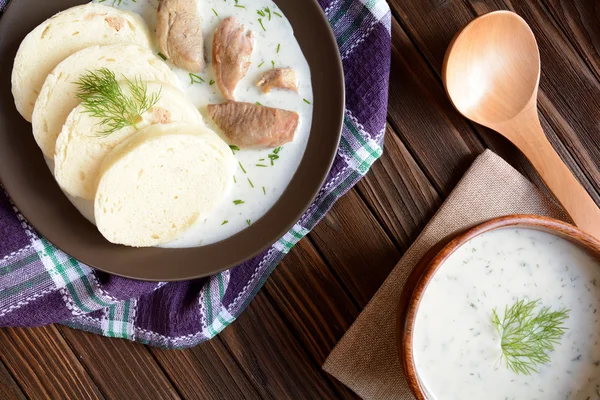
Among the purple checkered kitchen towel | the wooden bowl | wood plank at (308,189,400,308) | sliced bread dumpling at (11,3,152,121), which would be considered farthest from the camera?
wood plank at (308,189,400,308)

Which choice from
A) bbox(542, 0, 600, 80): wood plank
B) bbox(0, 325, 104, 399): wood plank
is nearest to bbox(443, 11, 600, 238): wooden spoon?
bbox(542, 0, 600, 80): wood plank

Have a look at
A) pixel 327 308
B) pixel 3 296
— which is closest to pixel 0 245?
pixel 3 296

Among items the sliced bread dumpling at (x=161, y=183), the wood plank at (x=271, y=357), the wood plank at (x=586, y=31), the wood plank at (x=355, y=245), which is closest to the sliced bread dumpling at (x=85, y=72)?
the sliced bread dumpling at (x=161, y=183)

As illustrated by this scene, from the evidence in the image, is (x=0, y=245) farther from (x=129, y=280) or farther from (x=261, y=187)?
(x=261, y=187)

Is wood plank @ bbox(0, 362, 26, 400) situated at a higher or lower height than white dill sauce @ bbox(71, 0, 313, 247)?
lower

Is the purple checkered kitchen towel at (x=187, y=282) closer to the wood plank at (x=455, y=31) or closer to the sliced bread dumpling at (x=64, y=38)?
the wood plank at (x=455, y=31)

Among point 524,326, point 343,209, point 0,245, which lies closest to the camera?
point 524,326

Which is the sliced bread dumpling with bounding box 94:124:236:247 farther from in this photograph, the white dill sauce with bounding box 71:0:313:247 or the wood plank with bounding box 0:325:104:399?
the wood plank with bounding box 0:325:104:399
